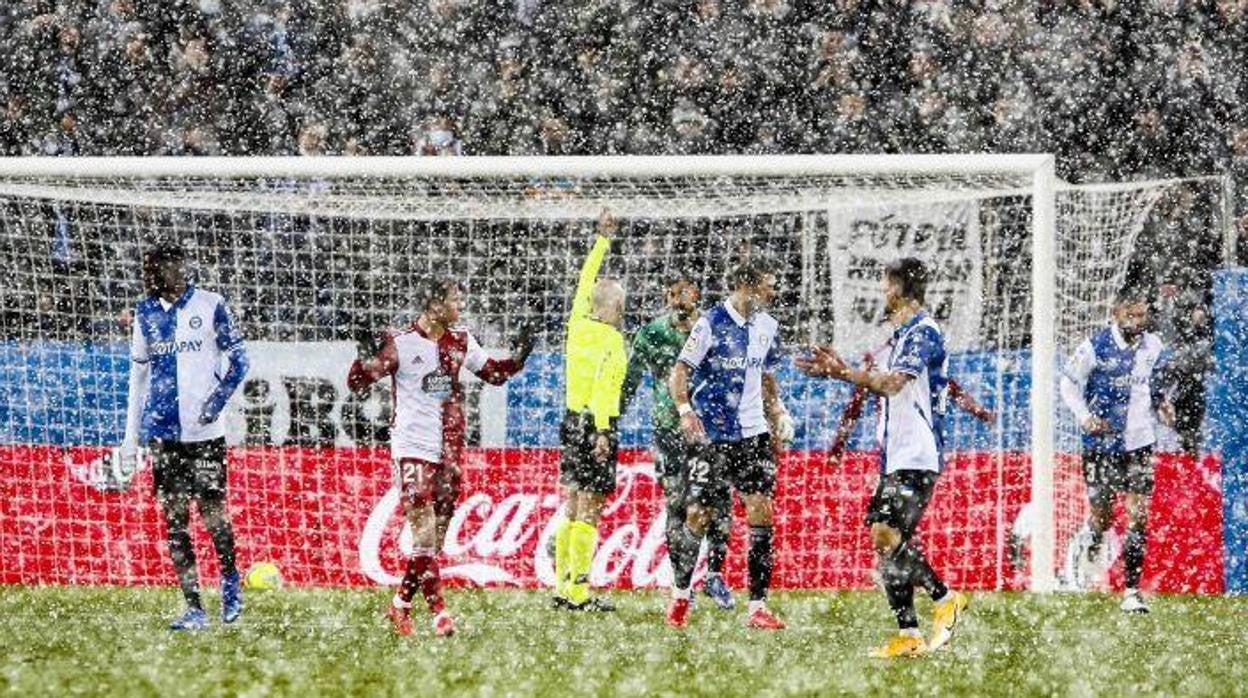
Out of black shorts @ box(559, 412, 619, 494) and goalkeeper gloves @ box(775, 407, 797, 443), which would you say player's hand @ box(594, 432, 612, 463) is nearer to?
black shorts @ box(559, 412, 619, 494)

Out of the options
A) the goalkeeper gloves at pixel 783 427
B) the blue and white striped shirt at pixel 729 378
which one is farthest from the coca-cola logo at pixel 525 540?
the blue and white striped shirt at pixel 729 378

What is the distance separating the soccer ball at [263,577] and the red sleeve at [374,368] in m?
2.80

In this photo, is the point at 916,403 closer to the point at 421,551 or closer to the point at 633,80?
the point at 421,551

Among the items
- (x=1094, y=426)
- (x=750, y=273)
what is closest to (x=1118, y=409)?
(x=1094, y=426)

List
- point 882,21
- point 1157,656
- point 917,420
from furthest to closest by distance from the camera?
point 882,21
point 1157,656
point 917,420

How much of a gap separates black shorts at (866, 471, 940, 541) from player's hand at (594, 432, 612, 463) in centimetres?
222

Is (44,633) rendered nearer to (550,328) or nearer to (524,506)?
(524,506)

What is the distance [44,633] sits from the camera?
8.20 meters

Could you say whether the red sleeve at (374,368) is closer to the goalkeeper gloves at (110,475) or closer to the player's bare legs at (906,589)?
the player's bare legs at (906,589)

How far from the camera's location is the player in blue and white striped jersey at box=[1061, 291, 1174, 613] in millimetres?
9914

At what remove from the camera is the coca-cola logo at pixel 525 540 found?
10.6 m

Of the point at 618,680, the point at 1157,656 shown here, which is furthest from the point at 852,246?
the point at 618,680

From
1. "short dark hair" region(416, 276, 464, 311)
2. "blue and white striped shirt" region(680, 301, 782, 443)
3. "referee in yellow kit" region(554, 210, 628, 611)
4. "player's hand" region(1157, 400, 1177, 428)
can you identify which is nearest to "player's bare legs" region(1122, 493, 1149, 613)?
"player's hand" region(1157, 400, 1177, 428)

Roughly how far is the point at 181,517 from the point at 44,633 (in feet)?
2.34
